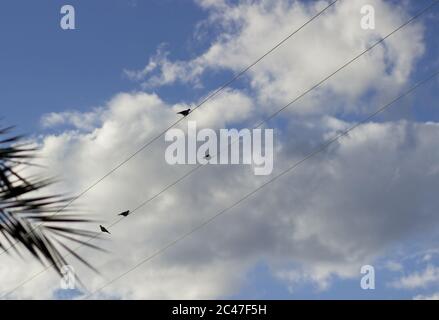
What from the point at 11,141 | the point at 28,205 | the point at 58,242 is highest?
the point at 11,141

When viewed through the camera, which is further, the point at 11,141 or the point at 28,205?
the point at 11,141

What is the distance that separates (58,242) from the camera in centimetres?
299

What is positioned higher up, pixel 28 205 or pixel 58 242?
pixel 28 205

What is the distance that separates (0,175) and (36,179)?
0.21 metres

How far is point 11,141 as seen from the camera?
10.7 ft
